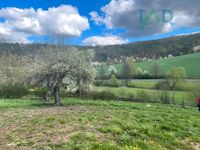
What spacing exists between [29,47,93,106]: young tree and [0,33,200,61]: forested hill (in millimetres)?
89373

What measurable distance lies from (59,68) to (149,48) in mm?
118075

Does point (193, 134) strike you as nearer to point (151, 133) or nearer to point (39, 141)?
point (151, 133)

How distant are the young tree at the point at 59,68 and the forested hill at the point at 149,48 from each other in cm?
8937

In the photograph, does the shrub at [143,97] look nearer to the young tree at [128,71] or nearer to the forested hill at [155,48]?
the young tree at [128,71]

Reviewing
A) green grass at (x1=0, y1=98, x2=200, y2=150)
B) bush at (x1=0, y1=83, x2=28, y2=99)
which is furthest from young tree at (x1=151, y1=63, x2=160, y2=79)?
green grass at (x1=0, y1=98, x2=200, y2=150)

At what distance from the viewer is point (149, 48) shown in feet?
440

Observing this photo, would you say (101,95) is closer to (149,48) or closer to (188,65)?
(188,65)

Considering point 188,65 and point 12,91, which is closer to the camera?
point 12,91

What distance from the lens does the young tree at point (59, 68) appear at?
21062 mm

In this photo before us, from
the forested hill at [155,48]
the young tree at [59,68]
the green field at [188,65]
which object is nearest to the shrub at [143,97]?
the young tree at [59,68]

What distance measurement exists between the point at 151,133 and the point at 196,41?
116 m

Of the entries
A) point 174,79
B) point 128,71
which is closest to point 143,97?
point 174,79

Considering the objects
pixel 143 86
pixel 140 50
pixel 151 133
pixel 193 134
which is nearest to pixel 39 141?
pixel 151 133

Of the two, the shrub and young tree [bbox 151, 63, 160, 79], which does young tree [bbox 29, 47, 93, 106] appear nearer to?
the shrub
